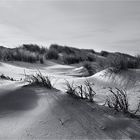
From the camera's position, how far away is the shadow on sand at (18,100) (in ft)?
6.71

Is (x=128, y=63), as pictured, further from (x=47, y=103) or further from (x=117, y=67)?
(x=47, y=103)

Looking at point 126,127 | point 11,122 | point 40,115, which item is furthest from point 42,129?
point 126,127

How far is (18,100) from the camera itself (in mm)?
2211

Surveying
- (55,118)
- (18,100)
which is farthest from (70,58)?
(55,118)

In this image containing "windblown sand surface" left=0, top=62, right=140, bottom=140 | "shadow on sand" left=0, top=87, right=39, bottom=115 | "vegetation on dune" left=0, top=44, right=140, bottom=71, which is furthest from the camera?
"vegetation on dune" left=0, top=44, right=140, bottom=71

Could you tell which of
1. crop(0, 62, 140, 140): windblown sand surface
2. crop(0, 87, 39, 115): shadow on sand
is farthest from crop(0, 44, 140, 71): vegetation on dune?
crop(0, 87, 39, 115): shadow on sand

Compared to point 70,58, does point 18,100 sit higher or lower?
lower

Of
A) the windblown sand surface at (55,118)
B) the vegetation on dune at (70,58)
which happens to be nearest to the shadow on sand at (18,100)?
the windblown sand surface at (55,118)

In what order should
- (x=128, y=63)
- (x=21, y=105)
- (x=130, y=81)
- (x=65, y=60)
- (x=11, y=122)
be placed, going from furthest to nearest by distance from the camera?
(x=65, y=60), (x=128, y=63), (x=130, y=81), (x=21, y=105), (x=11, y=122)

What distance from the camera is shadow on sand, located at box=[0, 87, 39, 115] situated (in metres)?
2.04

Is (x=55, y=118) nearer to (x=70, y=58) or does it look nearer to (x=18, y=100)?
(x=18, y=100)

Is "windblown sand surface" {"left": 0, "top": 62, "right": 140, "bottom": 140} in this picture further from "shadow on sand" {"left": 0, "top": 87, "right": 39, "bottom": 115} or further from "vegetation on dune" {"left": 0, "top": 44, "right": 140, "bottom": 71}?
"vegetation on dune" {"left": 0, "top": 44, "right": 140, "bottom": 71}

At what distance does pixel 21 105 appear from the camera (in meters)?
2.10

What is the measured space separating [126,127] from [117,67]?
82.5 inches
